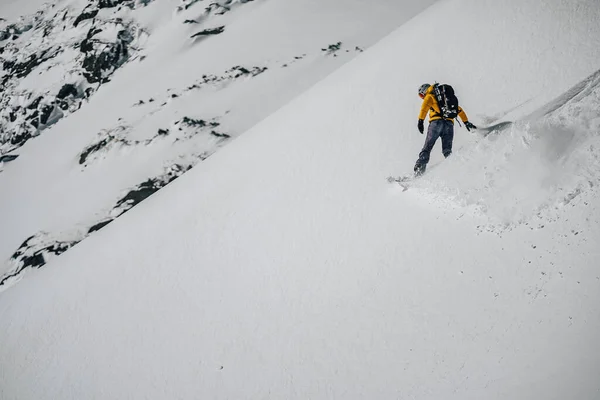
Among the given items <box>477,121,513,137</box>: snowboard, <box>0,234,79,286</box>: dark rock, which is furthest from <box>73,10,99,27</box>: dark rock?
<box>477,121,513,137</box>: snowboard

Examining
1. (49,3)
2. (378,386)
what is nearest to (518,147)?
(378,386)

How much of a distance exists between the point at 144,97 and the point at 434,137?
152ft

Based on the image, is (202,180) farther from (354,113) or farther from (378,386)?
(378,386)

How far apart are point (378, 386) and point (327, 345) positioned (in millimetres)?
1224

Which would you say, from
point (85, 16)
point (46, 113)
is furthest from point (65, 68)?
point (85, 16)

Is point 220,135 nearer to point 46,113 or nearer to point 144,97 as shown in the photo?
point 144,97

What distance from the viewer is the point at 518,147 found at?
636cm

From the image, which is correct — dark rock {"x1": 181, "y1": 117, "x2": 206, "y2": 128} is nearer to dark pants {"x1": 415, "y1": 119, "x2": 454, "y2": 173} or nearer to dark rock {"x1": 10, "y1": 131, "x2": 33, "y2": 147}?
dark pants {"x1": 415, "y1": 119, "x2": 454, "y2": 173}

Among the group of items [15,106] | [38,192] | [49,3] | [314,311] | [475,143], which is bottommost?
[38,192]

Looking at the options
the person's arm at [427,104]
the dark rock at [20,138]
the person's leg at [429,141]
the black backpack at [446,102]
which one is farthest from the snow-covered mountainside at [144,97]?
the person's leg at [429,141]

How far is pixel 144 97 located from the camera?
45469 mm

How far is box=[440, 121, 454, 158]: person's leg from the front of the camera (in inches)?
316

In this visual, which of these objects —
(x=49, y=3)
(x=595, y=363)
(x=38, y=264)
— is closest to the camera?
(x=595, y=363)

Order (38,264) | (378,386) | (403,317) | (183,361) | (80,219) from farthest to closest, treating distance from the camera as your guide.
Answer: (80,219) < (38,264) < (183,361) < (403,317) < (378,386)
